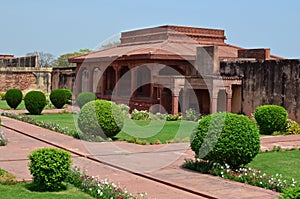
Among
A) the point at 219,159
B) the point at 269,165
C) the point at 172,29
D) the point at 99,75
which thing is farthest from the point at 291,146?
the point at 99,75

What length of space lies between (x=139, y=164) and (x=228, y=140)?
2.04m

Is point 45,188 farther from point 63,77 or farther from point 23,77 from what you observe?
point 23,77

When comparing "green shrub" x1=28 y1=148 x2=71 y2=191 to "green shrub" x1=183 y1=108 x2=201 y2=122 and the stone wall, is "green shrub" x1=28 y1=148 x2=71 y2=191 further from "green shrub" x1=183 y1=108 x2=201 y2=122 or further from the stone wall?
the stone wall

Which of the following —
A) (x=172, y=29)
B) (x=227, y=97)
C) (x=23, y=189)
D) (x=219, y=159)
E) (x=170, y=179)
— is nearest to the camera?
(x=23, y=189)

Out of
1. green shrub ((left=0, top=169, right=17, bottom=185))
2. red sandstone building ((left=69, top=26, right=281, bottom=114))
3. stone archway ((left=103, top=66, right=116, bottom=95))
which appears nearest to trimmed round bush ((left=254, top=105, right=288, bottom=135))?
red sandstone building ((left=69, top=26, right=281, bottom=114))

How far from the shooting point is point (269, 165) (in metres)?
9.91

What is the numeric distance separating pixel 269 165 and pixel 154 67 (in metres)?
14.1

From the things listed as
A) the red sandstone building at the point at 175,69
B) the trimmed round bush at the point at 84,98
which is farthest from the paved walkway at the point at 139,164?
the trimmed round bush at the point at 84,98

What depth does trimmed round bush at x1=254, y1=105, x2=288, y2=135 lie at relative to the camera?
637 inches

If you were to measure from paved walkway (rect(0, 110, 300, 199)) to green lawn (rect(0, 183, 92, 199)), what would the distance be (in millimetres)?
722

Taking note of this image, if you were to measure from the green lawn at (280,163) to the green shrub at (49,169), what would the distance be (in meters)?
4.19

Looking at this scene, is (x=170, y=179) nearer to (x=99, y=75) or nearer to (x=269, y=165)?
(x=269, y=165)

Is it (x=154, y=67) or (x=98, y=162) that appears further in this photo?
(x=154, y=67)

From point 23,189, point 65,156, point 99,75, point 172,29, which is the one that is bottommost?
point 23,189
